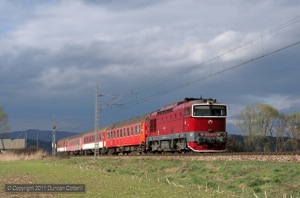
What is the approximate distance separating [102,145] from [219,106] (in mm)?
38138

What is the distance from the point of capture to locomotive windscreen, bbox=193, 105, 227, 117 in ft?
136

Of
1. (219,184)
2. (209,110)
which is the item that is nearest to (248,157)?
(219,184)

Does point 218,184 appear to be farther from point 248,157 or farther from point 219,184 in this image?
point 248,157

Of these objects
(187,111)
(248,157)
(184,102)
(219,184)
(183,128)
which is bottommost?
(219,184)

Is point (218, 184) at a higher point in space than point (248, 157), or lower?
lower

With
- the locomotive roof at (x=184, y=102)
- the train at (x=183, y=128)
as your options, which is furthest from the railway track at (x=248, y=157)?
the locomotive roof at (x=184, y=102)

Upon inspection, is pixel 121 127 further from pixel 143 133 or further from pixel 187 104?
pixel 187 104

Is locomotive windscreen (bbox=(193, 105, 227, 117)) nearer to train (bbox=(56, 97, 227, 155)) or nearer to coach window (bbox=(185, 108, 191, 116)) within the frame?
train (bbox=(56, 97, 227, 155))

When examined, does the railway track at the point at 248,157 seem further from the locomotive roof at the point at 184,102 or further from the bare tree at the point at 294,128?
the bare tree at the point at 294,128

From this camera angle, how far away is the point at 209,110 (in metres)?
42.2

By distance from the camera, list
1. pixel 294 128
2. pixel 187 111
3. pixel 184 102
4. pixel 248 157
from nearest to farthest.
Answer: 1. pixel 248 157
2. pixel 187 111
3. pixel 184 102
4. pixel 294 128

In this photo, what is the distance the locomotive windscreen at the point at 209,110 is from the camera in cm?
4153

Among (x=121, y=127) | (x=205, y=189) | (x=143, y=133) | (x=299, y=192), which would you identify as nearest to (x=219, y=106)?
(x=143, y=133)

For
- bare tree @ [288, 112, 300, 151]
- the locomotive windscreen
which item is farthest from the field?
bare tree @ [288, 112, 300, 151]
